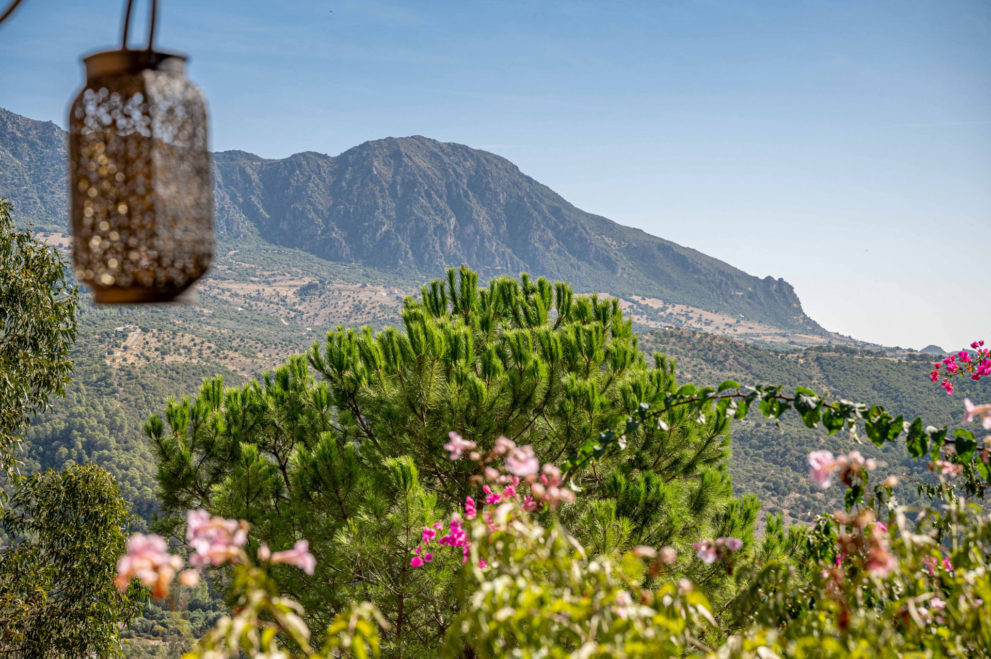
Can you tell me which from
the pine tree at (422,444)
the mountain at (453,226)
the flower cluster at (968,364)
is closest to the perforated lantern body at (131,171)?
the pine tree at (422,444)

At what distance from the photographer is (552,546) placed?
130cm

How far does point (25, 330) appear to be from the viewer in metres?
5.13

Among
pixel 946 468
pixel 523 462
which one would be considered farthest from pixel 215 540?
pixel 946 468

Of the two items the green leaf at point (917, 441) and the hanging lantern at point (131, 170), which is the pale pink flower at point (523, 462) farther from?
the green leaf at point (917, 441)

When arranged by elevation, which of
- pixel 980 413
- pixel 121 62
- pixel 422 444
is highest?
pixel 121 62

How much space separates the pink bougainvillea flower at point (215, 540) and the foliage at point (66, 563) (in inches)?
220

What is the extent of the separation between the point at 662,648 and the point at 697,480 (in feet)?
12.1

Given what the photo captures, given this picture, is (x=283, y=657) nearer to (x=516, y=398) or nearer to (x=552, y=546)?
(x=552, y=546)

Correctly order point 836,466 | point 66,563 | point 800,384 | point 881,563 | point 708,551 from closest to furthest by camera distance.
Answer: point 881,563
point 836,466
point 708,551
point 66,563
point 800,384

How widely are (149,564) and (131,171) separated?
58cm

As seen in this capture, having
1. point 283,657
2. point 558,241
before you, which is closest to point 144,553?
point 283,657

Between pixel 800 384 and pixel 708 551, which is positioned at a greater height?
pixel 708 551

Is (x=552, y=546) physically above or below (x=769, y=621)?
above

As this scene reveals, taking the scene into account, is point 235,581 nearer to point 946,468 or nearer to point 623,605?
point 623,605
